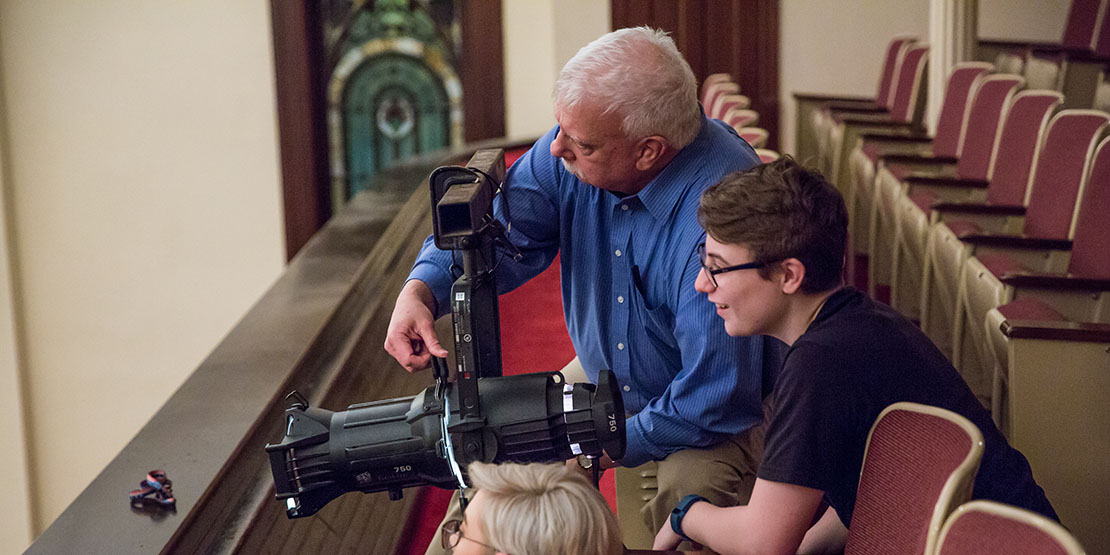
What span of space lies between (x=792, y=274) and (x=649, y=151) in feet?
1.19

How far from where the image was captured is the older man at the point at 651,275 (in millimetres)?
1532

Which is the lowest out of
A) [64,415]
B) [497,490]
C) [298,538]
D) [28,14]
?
[64,415]

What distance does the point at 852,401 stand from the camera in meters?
1.23

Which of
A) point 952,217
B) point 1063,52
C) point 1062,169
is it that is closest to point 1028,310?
point 1062,169

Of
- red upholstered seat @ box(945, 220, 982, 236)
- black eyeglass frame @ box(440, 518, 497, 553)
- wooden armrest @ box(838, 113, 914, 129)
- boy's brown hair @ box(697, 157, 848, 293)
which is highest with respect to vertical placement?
boy's brown hair @ box(697, 157, 848, 293)

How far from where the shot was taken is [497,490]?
1.08 meters

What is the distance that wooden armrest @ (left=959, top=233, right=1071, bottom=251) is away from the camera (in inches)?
104

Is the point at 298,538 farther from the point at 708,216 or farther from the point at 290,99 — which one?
the point at 290,99

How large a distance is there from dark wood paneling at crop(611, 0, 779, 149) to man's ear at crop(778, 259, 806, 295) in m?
5.56

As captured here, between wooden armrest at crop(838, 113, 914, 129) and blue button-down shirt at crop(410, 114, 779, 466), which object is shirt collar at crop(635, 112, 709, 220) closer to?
blue button-down shirt at crop(410, 114, 779, 466)

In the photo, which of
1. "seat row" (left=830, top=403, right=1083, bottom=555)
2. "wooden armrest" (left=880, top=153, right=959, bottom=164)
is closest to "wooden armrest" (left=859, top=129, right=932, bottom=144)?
"wooden armrest" (left=880, top=153, right=959, bottom=164)

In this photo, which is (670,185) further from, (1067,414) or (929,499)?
(1067,414)

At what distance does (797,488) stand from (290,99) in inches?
232

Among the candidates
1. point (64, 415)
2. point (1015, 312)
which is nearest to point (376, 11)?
point (64, 415)
